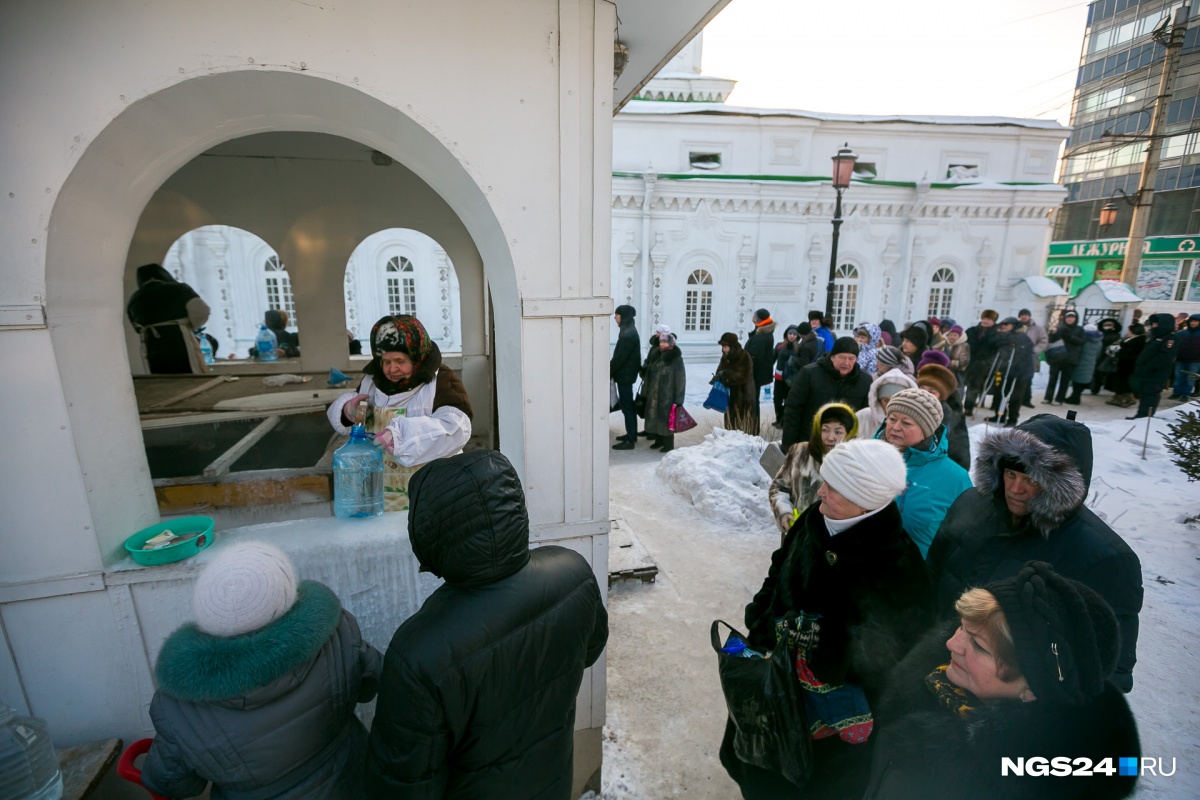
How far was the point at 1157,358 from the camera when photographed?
887 centimetres

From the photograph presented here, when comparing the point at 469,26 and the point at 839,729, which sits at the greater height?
the point at 469,26

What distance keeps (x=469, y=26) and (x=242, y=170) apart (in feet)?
19.2

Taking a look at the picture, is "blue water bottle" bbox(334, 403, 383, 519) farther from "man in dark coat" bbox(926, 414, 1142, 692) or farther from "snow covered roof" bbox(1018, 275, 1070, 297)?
"snow covered roof" bbox(1018, 275, 1070, 297)

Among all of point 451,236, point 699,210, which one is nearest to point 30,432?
point 451,236

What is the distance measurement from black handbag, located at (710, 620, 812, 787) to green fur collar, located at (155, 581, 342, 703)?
4.90ft

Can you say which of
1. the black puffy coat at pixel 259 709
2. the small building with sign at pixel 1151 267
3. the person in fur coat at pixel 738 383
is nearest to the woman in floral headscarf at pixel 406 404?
the black puffy coat at pixel 259 709

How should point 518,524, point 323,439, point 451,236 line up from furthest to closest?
1. point 451,236
2. point 323,439
3. point 518,524

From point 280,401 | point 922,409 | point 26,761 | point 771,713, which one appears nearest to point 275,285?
point 280,401

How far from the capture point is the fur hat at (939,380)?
390cm

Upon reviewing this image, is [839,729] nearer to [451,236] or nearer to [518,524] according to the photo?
[518,524]

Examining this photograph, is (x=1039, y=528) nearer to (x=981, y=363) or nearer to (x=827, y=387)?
(x=827, y=387)

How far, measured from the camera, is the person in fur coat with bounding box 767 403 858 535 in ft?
10.9

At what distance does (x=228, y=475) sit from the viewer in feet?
9.90

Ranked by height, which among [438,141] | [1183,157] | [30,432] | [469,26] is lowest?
[30,432]
